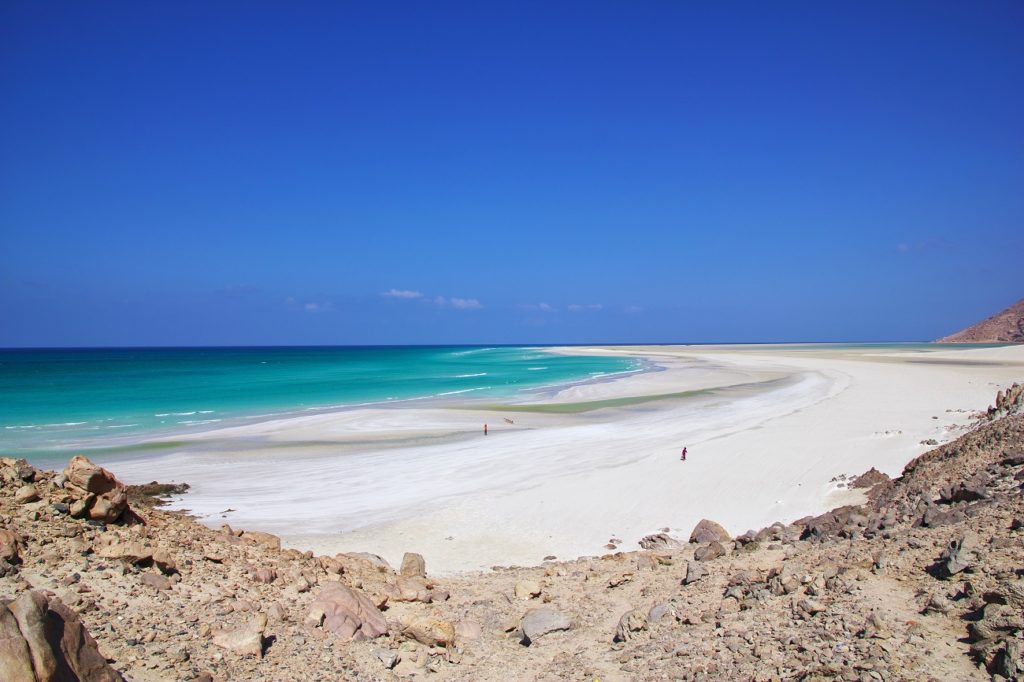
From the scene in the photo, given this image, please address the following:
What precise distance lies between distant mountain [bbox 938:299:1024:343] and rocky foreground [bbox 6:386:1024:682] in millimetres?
202440

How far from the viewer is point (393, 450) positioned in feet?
82.4

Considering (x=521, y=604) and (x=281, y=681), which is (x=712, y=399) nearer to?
(x=521, y=604)

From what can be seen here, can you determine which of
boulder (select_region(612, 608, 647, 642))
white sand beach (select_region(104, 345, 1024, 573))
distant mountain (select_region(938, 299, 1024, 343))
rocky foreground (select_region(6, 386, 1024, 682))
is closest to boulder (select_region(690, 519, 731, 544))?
rocky foreground (select_region(6, 386, 1024, 682))

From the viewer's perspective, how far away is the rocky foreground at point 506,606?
5516mm

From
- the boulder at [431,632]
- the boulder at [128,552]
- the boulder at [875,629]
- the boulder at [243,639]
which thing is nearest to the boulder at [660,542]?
the boulder at [431,632]

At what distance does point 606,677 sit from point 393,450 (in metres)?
19.6

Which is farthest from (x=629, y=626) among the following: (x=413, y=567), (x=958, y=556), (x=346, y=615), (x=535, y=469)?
(x=535, y=469)

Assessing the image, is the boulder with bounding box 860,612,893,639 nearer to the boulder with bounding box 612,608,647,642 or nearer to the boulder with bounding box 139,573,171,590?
the boulder with bounding box 612,608,647,642

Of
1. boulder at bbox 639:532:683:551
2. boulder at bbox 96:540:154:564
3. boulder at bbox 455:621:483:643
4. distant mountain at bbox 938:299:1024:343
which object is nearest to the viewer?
boulder at bbox 96:540:154:564

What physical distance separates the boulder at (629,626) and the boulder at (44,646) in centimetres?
517

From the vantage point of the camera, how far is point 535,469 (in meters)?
21.0

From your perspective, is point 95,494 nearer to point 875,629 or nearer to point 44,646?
point 44,646

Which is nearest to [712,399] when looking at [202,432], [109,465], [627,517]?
[627,517]

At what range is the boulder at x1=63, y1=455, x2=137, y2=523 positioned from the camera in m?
7.74
